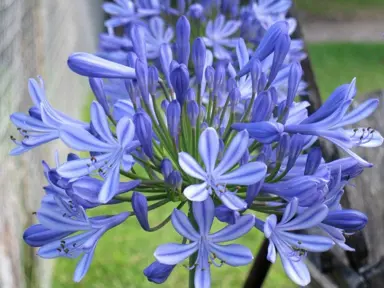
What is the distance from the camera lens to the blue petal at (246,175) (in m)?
0.94

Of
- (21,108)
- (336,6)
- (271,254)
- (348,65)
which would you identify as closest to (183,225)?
(271,254)

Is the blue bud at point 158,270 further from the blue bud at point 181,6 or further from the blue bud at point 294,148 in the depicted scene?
the blue bud at point 181,6

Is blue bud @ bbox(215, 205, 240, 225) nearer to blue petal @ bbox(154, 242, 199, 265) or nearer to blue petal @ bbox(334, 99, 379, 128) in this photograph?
blue petal @ bbox(154, 242, 199, 265)

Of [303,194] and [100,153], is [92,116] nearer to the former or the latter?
[100,153]

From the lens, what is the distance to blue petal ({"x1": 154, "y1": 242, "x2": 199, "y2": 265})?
0.92 m

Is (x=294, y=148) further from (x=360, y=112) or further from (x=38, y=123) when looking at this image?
(x=38, y=123)

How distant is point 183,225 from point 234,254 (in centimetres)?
9

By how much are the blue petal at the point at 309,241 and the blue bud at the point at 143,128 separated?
27 cm

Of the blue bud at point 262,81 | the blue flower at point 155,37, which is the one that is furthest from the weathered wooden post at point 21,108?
the blue bud at point 262,81

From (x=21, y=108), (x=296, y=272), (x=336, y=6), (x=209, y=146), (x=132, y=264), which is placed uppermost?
(x=209, y=146)

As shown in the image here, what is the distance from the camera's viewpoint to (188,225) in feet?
3.15

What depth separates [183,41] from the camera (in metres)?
1.20

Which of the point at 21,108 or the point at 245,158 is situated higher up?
the point at 245,158

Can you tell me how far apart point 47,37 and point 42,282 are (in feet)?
5.28
